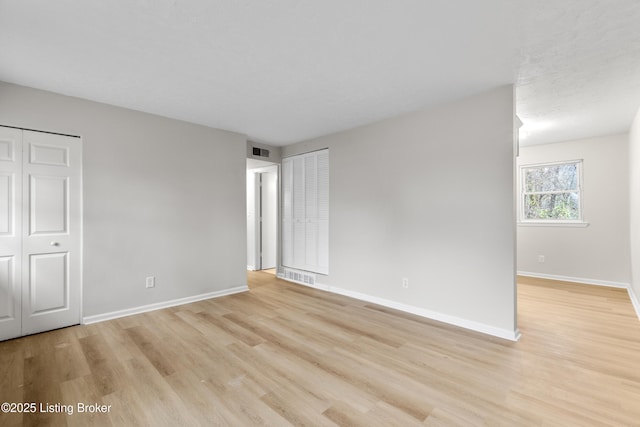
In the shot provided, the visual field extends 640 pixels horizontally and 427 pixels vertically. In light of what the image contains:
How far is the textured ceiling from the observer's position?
1.86m

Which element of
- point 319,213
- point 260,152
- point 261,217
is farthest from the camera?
point 261,217

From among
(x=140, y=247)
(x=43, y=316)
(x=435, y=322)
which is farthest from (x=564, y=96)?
(x=43, y=316)

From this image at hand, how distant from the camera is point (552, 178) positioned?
5.46m

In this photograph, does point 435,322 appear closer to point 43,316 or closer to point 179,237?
point 179,237

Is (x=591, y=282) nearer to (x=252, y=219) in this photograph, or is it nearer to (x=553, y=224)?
(x=553, y=224)

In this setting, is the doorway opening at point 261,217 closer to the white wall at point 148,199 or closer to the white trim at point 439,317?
the white wall at point 148,199

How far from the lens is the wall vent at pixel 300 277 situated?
500cm

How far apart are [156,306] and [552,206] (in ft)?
22.2

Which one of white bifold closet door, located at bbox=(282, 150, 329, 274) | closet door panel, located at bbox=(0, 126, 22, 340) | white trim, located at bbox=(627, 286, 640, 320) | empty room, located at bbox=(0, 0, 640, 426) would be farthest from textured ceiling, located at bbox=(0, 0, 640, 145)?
white trim, located at bbox=(627, 286, 640, 320)

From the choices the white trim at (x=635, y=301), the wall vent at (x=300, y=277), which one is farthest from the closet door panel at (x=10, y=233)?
the white trim at (x=635, y=301)

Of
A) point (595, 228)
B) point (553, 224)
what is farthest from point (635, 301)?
point (553, 224)

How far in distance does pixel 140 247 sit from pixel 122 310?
0.76 meters

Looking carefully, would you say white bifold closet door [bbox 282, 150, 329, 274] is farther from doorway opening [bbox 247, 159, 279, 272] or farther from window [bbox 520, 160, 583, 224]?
window [bbox 520, 160, 583, 224]

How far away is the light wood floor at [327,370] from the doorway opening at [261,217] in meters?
2.76
